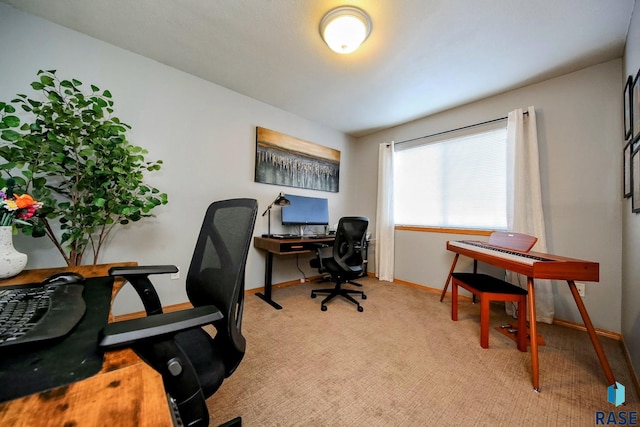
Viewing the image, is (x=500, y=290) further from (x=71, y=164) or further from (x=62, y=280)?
(x=71, y=164)

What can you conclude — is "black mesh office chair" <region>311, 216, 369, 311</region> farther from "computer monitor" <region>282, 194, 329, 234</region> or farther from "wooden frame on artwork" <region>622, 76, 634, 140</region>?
"wooden frame on artwork" <region>622, 76, 634, 140</region>

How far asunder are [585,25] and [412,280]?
115 inches

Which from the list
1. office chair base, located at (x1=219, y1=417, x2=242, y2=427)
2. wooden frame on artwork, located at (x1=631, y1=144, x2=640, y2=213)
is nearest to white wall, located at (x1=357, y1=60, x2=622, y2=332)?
wooden frame on artwork, located at (x1=631, y1=144, x2=640, y2=213)

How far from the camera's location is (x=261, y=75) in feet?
7.87

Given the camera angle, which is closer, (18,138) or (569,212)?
(18,138)

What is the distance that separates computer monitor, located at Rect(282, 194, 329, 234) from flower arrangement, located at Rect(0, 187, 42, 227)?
210cm

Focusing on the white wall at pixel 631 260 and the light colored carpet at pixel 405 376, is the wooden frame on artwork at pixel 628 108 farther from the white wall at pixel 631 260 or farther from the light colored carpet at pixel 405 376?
the light colored carpet at pixel 405 376

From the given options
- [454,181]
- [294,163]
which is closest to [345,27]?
[294,163]

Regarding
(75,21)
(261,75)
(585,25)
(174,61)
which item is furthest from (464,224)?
(75,21)

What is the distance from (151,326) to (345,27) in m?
2.06

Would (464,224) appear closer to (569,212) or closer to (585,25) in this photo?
(569,212)

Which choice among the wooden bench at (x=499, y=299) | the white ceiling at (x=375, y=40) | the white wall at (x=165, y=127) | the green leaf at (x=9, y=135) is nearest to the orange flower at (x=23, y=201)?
the green leaf at (x=9, y=135)

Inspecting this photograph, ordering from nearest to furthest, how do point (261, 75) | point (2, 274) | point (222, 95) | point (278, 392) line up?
point (2, 274)
point (278, 392)
point (261, 75)
point (222, 95)

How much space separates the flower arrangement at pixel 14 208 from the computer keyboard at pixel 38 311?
14.1 inches
